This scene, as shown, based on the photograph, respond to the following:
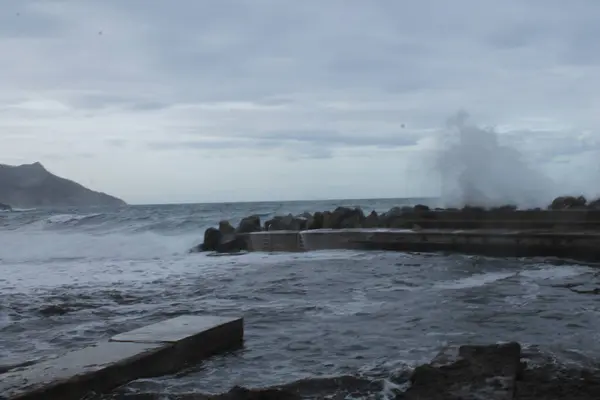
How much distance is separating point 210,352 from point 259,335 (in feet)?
3.11

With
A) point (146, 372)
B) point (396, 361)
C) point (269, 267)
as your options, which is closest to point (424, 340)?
point (396, 361)

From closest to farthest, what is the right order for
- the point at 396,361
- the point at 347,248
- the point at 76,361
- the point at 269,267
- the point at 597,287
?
the point at 76,361 → the point at 396,361 → the point at 597,287 → the point at 269,267 → the point at 347,248

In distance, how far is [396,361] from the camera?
5.00 meters

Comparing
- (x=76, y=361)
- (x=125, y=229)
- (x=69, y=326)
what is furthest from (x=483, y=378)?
(x=125, y=229)

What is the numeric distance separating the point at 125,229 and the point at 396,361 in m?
27.2

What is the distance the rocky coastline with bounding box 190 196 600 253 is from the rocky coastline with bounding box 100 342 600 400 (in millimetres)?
10249

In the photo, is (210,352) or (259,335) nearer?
(210,352)

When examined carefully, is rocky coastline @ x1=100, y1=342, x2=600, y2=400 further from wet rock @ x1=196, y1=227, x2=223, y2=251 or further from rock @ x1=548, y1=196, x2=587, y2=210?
rock @ x1=548, y1=196, x2=587, y2=210

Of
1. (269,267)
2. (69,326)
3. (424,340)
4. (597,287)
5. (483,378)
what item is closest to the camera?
(483,378)

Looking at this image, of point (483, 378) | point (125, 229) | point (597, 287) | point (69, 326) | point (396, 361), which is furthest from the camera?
point (125, 229)

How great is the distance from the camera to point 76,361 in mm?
4277

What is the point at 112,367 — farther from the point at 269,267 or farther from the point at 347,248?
the point at 347,248

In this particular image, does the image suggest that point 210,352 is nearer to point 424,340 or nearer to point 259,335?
point 259,335

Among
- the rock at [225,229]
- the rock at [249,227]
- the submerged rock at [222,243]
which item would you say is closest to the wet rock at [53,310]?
the submerged rock at [222,243]
